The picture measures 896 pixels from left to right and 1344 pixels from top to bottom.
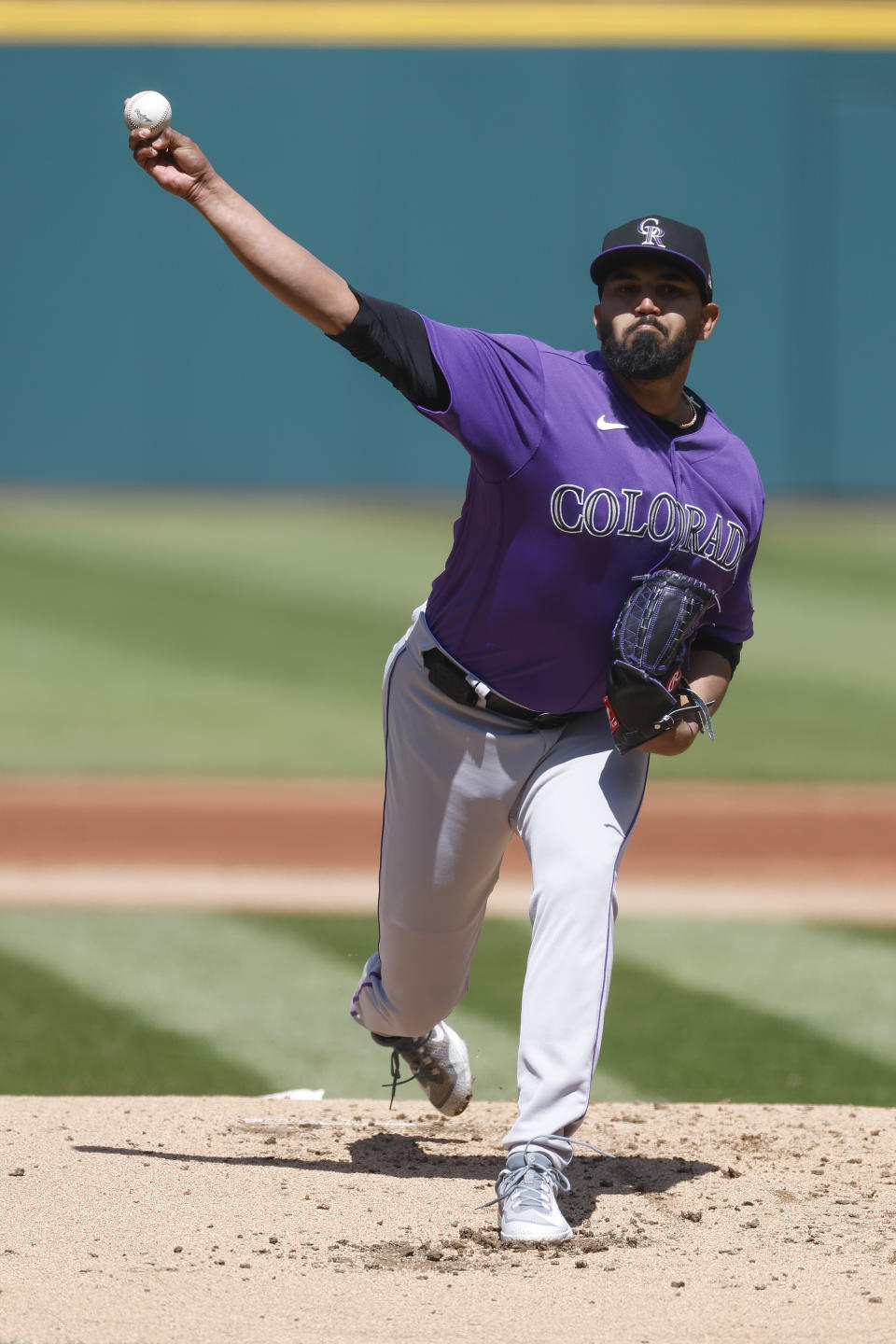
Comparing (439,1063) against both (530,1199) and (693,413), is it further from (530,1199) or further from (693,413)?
(693,413)

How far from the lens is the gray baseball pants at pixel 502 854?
360 cm

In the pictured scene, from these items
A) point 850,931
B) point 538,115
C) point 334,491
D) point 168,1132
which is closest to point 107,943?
point 168,1132

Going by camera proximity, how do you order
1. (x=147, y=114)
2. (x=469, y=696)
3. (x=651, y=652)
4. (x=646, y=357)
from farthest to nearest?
(x=469, y=696) → (x=646, y=357) → (x=651, y=652) → (x=147, y=114)

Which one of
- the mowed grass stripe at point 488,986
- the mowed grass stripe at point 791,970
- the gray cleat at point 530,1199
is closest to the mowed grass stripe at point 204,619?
the mowed grass stripe at point 488,986

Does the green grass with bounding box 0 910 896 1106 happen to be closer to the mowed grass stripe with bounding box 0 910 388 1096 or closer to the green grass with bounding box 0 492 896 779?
the mowed grass stripe with bounding box 0 910 388 1096

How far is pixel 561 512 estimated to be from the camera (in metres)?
3.61

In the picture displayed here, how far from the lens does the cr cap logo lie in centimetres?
368

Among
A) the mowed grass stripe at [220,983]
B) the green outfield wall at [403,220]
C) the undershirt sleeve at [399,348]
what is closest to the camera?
the undershirt sleeve at [399,348]

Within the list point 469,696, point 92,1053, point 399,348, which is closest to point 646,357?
point 399,348

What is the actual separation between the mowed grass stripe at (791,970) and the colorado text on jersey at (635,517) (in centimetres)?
229

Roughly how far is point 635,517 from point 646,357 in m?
0.33

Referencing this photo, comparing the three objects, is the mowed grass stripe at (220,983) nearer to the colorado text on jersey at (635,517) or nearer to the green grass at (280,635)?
the colorado text on jersey at (635,517)

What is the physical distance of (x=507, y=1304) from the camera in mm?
3180

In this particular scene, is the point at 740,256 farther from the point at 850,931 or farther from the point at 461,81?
the point at 850,931
